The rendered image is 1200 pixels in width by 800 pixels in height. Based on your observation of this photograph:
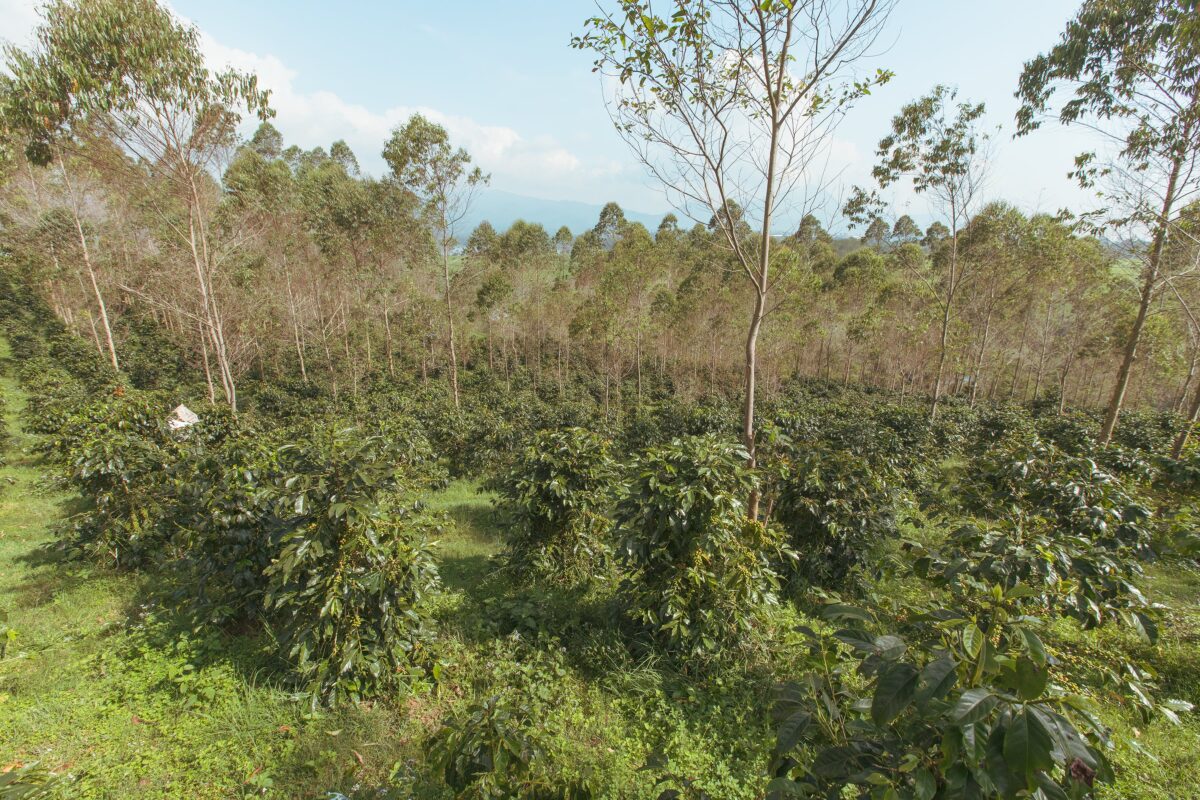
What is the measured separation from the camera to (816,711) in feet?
5.51

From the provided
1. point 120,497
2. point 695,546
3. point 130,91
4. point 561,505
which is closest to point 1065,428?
point 695,546

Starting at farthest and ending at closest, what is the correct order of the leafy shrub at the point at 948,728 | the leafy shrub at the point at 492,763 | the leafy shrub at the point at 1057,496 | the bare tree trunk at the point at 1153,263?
1. the bare tree trunk at the point at 1153,263
2. the leafy shrub at the point at 1057,496
3. the leafy shrub at the point at 492,763
4. the leafy shrub at the point at 948,728

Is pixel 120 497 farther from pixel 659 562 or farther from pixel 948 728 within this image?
pixel 948 728

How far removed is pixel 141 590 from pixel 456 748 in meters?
5.55

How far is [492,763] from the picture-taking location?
2.01 meters

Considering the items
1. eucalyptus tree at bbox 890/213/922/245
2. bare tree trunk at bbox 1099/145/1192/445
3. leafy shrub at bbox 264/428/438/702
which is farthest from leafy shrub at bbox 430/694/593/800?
eucalyptus tree at bbox 890/213/922/245

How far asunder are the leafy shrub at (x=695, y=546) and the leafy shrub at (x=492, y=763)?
1828 mm

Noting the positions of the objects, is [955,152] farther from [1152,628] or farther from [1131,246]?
[1152,628]

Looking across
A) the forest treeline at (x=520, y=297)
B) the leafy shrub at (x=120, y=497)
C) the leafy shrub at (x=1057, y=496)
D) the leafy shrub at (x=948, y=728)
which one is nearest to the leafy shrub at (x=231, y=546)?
the leafy shrub at (x=120, y=497)

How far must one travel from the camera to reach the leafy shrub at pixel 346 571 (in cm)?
325

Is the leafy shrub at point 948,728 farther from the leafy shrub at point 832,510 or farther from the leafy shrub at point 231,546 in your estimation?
the leafy shrub at point 231,546

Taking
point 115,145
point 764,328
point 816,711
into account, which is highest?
point 115,145

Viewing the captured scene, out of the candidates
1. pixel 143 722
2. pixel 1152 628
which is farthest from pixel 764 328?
pixel 143 722

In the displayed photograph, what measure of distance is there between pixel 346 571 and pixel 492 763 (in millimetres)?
1923
